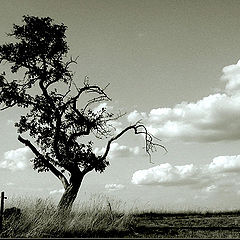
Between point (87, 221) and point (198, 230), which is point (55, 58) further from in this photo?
point (198, 230)

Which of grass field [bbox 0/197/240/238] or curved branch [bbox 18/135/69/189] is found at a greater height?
curved branch [bbox 18/135/69/189]

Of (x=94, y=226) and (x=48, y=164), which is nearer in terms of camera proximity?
(x=94, y=226)

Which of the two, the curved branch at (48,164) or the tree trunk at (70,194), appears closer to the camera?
the tree trunk at (70,194)

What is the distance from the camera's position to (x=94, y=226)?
52.3ft

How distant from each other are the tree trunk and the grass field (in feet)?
2.95

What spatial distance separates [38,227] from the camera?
14.5 metres

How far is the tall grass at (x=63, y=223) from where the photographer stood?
14461mm

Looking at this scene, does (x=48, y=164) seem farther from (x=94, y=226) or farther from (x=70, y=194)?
(x=94, y=226)

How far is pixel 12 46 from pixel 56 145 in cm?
538

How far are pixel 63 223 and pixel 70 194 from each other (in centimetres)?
382

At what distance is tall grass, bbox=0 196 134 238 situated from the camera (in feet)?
47.4

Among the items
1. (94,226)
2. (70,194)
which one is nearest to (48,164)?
(70,194)

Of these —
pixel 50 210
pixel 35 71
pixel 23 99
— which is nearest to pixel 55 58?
pixel 35 71

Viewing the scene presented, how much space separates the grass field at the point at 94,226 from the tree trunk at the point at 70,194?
90 centimetres
